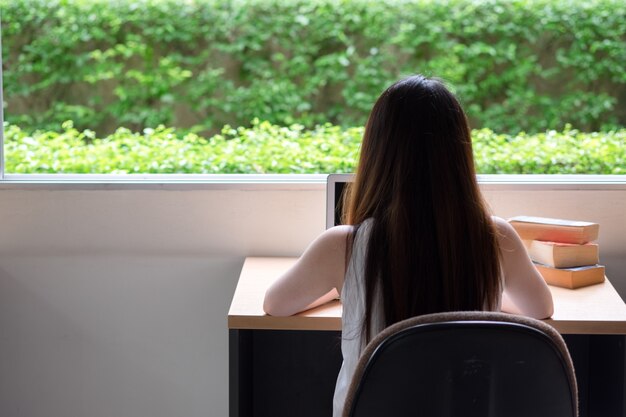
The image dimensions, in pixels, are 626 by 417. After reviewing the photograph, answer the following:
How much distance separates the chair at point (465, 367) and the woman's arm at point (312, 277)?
41 centimetres

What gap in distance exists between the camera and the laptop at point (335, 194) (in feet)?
7.76

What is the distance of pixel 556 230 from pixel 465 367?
113 cm

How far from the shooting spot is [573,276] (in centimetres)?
236

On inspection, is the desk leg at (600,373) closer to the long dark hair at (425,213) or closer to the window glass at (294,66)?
the long dark hair at (425,213)

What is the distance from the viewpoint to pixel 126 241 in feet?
9.13

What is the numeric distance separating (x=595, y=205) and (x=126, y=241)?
1.46 m

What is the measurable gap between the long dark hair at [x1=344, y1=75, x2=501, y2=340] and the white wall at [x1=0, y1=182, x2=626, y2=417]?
1062 mm

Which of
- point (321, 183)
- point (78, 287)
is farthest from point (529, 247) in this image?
point (78, 287)

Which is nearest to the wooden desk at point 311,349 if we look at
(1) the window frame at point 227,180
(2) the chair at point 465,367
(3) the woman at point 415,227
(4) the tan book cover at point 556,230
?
(4) the tan book cover at point 556,230

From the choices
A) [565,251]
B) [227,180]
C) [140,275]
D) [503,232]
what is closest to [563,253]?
[565,251]

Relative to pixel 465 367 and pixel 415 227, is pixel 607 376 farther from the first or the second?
pixel 465 367

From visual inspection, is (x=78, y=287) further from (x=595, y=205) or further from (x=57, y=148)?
(x=595, y=205)

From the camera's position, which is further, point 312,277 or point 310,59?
point 310,59

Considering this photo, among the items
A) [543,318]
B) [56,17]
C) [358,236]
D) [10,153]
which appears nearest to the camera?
[358,236]
